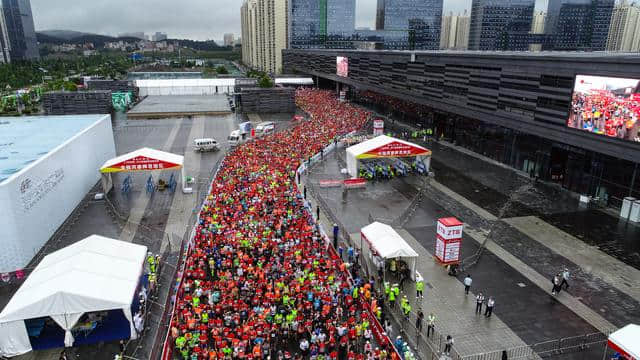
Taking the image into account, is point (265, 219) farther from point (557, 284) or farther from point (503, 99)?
point (503, 99)

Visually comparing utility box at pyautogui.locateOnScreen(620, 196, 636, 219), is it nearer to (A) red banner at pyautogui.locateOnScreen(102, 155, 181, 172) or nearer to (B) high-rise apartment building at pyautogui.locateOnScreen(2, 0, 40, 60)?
(A) red banner at pyautogui.locateOnScreen(102, 155, 181, 172)

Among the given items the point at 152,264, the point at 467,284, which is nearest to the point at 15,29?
the point at 152,264

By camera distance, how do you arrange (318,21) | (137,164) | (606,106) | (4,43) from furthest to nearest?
1. (4,43)
2. (318,21)
3. (137,164)
4. (606,106)

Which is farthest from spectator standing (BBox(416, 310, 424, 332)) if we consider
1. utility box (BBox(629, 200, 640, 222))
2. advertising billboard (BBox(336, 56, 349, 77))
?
advertising billboard (BBox(336, 56, 349, 77))

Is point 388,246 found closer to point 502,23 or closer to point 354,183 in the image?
point 354,183

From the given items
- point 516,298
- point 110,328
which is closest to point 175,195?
point 110,328

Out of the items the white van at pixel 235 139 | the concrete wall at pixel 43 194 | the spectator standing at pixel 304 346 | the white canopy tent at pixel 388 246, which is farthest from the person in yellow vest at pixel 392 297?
the white van at pixel 235 139
